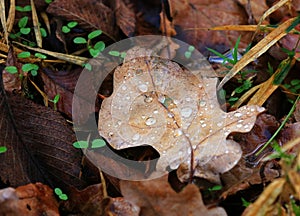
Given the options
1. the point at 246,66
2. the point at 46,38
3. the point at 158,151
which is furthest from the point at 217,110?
the point at 46,38

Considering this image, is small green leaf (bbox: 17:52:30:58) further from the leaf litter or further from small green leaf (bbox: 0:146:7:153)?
small green leaf (bbox: 0:146:7:153)

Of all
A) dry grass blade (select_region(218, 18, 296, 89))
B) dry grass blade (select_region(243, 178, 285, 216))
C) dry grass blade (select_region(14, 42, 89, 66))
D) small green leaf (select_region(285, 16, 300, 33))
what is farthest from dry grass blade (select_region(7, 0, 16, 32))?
dry grass blade (select_region(243, 178, 285, 216))

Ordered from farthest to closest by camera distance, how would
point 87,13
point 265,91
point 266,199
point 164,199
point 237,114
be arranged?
point 87,13, point 265,91, point 237,114, point 164,199, point 266,199

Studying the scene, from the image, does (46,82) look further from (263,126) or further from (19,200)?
(263,126)

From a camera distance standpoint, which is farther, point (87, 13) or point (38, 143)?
point (87, 13)

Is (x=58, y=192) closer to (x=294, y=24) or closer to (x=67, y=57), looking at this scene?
(x=67, y=57)

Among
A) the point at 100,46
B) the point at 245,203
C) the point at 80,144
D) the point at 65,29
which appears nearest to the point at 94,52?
the point at 100,46
